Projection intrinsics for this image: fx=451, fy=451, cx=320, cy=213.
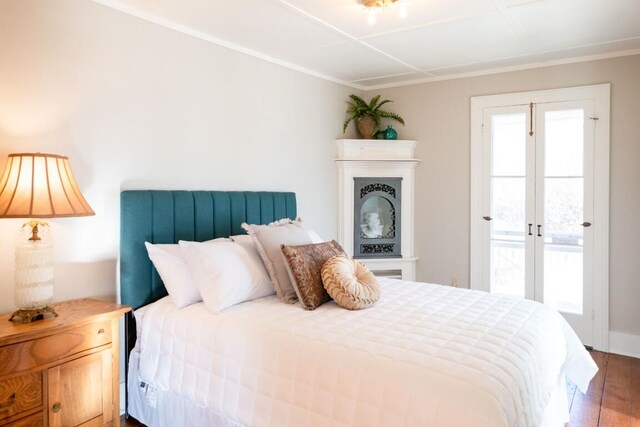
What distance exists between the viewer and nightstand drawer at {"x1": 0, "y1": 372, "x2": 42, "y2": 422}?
6.02 feet

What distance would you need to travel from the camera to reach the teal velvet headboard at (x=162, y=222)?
2.72m

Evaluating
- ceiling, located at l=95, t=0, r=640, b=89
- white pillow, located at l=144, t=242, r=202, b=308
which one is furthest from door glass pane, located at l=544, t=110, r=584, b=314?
white pillow, located at l=144, t=242, r=202, b=308

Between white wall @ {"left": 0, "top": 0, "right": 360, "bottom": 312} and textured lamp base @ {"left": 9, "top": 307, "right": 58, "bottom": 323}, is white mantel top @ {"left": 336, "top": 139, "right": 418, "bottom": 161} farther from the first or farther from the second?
textured lamp base @ {"left": 9, "top": 307, "right": 58, "bottom": 323}

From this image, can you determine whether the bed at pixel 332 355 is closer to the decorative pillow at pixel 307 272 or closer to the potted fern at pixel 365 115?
the decorative pillow at pixel 307 272

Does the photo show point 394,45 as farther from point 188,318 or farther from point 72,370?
point 72,370

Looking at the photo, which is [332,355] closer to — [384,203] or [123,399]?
[123,399]

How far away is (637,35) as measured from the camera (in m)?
3.28

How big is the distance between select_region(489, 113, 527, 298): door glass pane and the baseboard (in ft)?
2.54

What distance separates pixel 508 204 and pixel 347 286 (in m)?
2.44

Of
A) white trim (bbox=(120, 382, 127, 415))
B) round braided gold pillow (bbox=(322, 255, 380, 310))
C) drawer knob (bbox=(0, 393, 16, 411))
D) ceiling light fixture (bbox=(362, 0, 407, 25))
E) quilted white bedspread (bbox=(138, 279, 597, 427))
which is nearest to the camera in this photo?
quilted white bedspread (bbox=(138, 279, 597, 427))

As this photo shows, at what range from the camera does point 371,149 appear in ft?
15.2

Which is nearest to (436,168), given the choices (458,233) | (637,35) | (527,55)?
(458,233)

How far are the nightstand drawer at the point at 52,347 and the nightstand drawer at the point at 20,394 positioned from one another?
48mm

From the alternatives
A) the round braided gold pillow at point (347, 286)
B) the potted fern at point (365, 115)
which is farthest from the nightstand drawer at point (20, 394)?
the potted fern at point (365, 115)
